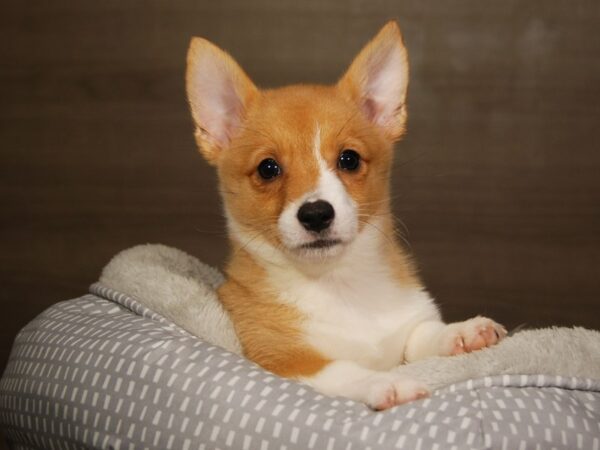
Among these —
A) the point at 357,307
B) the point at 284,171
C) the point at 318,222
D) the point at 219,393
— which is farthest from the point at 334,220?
the point at 219,393

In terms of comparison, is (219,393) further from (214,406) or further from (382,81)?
(382,81)

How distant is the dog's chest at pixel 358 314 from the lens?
1790 millimetres

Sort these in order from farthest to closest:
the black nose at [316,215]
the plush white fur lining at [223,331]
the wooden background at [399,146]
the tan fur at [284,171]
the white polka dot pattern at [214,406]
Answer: the wooden background at [399,146], the tan fur at [284,171], the black nose at [316,215], the plush white fur lining at [223,331], the white polka dot pattern at [214,406]

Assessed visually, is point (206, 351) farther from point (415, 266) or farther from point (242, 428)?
point (415, 266)

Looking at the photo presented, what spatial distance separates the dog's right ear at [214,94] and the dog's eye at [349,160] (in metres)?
0.33

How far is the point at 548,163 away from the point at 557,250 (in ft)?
0.96

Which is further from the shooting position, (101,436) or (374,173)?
(374,173)

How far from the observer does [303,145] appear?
1765 mm

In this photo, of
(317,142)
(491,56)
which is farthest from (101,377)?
(491,56)

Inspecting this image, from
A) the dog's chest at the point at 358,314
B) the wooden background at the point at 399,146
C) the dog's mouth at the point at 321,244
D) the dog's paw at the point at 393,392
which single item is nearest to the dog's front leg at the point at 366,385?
the dog's paw at the point at 393,392

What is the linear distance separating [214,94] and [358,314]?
0.65 metres

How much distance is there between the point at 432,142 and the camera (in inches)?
103

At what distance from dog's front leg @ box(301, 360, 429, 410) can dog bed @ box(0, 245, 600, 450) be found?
0.12 ft

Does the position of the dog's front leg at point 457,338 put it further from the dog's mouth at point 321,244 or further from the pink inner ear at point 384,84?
the pink inner ear at point 384,84
